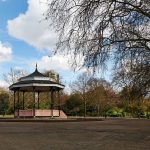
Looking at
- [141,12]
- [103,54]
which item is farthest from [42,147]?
[141,12]

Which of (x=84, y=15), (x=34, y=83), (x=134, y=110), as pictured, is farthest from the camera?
(x=134, y=110)

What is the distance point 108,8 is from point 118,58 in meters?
2.59

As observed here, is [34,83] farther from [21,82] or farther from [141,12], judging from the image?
[141,12]

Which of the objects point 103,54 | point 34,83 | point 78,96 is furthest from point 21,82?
point 103,54

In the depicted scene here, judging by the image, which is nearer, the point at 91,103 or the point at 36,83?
the point at 36,83

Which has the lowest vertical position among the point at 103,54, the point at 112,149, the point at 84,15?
the point at 112,149

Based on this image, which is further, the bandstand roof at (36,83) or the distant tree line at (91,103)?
the distant tree line at (91,103)

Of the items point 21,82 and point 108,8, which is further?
point 21,82

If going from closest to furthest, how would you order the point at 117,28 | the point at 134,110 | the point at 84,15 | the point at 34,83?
the point at 84,15 < the point at 117,28 < the point at 34,83 < the point at 134,110

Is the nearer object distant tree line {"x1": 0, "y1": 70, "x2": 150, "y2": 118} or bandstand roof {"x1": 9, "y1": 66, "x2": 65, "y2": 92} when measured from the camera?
bandstand roof {"x1": 9, "y1": 66, "x2": 65, "y2": 92}

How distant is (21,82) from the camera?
1912 inches

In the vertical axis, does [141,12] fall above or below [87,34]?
above

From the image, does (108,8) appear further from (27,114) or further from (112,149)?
(27,114)

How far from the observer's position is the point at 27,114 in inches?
1868
